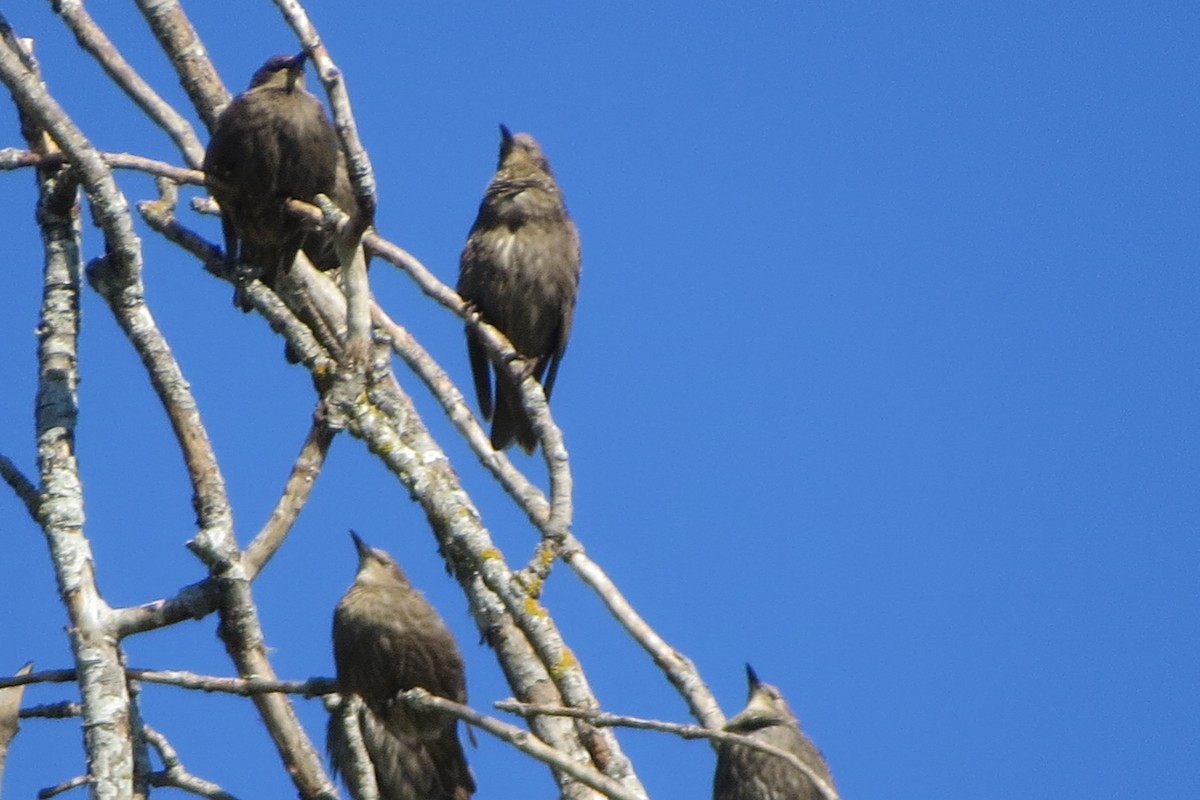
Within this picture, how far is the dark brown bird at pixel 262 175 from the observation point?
6129 millimetres

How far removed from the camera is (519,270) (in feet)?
26.6

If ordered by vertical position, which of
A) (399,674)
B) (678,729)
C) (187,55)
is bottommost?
(678,729)

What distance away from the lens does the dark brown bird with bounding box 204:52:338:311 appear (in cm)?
613

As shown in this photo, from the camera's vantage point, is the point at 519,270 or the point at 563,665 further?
the point at 519,270

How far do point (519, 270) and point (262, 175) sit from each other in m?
2.12

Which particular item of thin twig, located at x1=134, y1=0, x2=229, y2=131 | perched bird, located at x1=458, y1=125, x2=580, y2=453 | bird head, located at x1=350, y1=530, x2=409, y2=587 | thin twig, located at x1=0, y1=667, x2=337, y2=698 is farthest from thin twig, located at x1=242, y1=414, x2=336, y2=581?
perched bird, located at x1=458, y1=125, x2=580, y2=453

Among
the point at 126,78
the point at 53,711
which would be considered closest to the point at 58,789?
the point at 53,711

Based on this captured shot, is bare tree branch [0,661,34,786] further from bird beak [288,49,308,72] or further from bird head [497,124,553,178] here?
bird head [497,124,553,178]

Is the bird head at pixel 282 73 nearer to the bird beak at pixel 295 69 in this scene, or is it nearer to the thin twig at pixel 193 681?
the bird beak at pixel 295 69

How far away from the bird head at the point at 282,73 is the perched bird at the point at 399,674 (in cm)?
167

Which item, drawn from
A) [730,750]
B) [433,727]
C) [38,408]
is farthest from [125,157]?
[730,750]

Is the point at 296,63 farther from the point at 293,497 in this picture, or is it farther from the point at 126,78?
the point at 293,497

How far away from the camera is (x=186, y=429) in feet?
16.0

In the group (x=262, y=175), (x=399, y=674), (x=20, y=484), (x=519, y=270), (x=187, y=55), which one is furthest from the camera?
(x=519, y=270)
